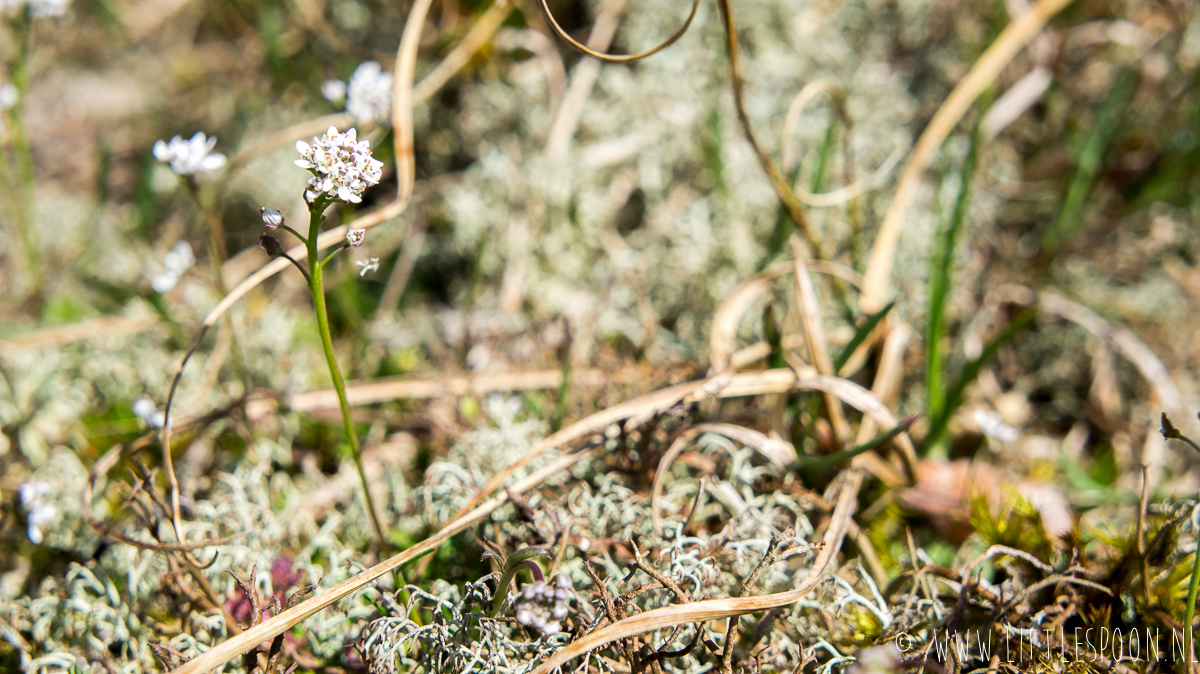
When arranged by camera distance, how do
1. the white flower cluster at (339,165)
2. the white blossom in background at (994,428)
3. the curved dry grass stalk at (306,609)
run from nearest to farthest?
the white flower cluster at (339,165) < the curved dry grass stalk at (306,609) < the white blossom in background at (994,428)

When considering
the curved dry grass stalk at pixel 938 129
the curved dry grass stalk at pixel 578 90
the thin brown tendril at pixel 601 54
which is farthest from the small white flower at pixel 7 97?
the curved dry grass stalk at pixel 938 129

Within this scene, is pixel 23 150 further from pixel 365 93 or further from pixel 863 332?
pixel 863 332

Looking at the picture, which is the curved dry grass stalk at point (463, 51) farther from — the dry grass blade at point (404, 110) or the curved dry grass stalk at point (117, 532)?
the curved dry grass stalk at point (117, 532)

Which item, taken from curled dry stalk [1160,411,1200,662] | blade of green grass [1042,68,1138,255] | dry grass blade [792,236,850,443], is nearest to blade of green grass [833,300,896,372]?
dry grass blade [792,236,850,443]

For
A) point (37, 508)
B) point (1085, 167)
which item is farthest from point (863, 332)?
A: point (37, 508)

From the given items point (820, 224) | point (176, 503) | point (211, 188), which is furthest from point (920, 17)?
point (176, 503)

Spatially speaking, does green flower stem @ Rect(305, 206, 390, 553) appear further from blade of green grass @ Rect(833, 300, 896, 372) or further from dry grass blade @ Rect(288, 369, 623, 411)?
blade of green grass @ Rect(833, 300, 896, 372)

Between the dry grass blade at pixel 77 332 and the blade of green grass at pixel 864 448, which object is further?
the dry grass blade at pixel 77 332
